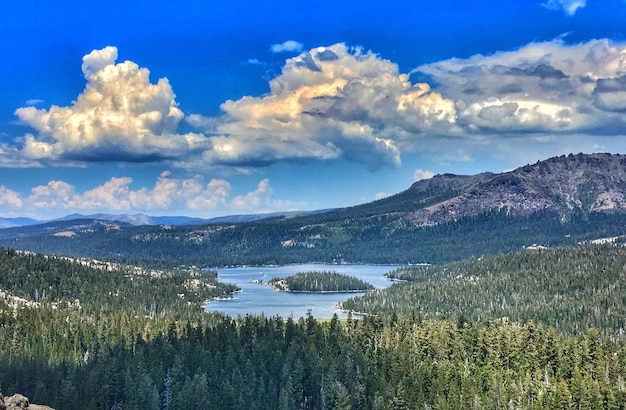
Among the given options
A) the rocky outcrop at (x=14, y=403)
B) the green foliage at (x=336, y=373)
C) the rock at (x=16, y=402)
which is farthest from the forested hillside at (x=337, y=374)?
the rock at (x=16, y=402)

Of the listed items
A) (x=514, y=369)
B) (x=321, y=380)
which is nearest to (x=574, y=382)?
(x=514, y=369)

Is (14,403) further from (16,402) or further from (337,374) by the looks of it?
(337,374)

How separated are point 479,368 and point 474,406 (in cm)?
2974

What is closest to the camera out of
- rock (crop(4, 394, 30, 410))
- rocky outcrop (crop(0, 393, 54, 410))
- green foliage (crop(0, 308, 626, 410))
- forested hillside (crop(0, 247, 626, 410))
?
rocky outcrop (crop(0, 393, 54, 410))

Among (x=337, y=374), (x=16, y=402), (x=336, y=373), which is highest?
(x=16, y=402)

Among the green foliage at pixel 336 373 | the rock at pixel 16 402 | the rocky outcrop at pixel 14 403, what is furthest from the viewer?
the green foliage at pixel 336 373

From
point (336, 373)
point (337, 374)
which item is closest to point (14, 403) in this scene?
point (336, 373)

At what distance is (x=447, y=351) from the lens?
191 metres

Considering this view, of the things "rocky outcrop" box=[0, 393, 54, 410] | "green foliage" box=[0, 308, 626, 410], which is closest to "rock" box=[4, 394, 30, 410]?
"rocky outcrop" box=[0, 393, 54, 410]

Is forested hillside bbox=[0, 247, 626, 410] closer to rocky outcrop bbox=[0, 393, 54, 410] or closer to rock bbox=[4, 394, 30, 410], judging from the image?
rocky outcrop bbox=[0, 393, 54, 410]

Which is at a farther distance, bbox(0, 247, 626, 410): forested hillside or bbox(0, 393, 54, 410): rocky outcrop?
bbox(0, 247, 626, 410): forested hillside

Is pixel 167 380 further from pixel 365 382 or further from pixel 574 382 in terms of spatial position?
pixel 574 382

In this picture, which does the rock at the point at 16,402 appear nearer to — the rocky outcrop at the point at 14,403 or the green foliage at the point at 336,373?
the rocky outcrop at the point at 14,403

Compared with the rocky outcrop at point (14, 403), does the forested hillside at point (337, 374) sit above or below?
below
